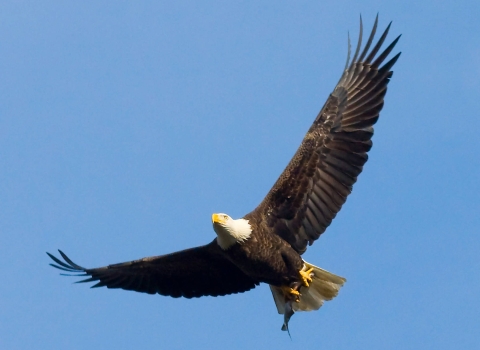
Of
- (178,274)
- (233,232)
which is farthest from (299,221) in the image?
(178,274)

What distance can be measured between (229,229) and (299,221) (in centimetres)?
95

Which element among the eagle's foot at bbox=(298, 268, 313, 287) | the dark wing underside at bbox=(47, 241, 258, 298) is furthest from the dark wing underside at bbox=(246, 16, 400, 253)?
the dark wing underside at bbox=(47, 241, 258, 298)

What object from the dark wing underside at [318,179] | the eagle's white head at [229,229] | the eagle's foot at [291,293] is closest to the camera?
the eagle's white head at [229,229]

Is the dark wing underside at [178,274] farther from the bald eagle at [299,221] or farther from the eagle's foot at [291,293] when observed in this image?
the eagle's foot at [291,293]

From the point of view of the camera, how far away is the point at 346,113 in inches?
509

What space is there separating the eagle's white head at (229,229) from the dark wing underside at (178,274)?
751 mm

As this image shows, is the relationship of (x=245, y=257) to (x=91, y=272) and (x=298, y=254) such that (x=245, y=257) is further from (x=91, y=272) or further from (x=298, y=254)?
(x=91, y=272)

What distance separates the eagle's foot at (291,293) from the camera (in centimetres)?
1295

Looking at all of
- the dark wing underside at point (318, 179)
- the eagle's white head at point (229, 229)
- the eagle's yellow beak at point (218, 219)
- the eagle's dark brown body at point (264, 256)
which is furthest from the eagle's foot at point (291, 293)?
the eagle's yellow beak at point (218, 219)

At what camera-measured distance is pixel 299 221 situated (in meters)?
12.7

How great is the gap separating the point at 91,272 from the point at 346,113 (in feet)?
12.2

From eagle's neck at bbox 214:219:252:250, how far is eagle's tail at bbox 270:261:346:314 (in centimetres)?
110

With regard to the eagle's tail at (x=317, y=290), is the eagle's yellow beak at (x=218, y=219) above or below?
above

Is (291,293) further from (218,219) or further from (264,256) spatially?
(218,219)
